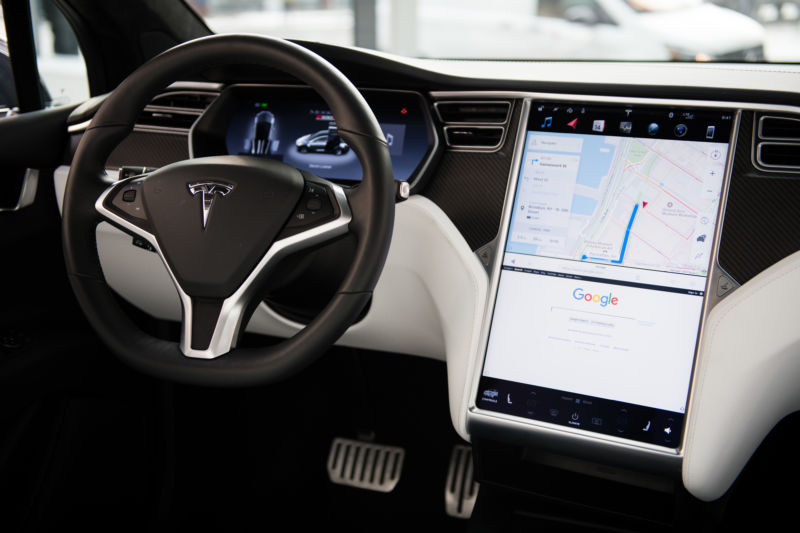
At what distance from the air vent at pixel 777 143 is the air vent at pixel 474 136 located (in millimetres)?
382

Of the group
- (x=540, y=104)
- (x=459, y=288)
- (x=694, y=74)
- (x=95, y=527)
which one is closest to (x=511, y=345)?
(x=459, y=288)

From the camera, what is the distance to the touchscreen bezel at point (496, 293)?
101cm

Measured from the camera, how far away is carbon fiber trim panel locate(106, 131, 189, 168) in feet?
4.40

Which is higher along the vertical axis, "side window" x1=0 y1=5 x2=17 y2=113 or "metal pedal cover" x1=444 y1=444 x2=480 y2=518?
"side window" x1=0 y1=5 x2=17 y2=113

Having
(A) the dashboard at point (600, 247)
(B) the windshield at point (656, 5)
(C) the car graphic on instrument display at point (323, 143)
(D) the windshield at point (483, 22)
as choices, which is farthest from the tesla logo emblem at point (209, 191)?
(B) the windshield at point (656, 5)

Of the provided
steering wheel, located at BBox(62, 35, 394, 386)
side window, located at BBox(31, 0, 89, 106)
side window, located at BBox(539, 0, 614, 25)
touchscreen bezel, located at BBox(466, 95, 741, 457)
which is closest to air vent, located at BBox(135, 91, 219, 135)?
side window, located at BBox(31, 0, 89, 106)

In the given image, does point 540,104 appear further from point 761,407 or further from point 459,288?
point 761,407

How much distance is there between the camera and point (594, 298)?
1062 mm

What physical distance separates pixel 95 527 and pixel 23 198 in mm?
666

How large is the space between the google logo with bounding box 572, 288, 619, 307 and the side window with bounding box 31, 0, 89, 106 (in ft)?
3.67

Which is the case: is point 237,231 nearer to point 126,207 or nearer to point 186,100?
point 126,207

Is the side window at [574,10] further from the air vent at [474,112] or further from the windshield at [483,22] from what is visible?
the air vent at [474,112]

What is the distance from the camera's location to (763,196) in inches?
39.5

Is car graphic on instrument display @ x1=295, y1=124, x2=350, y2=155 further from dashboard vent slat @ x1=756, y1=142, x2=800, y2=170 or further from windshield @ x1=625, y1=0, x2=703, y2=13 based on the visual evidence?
windshield @ x1=625, y1=0, x2=703, y2=13
